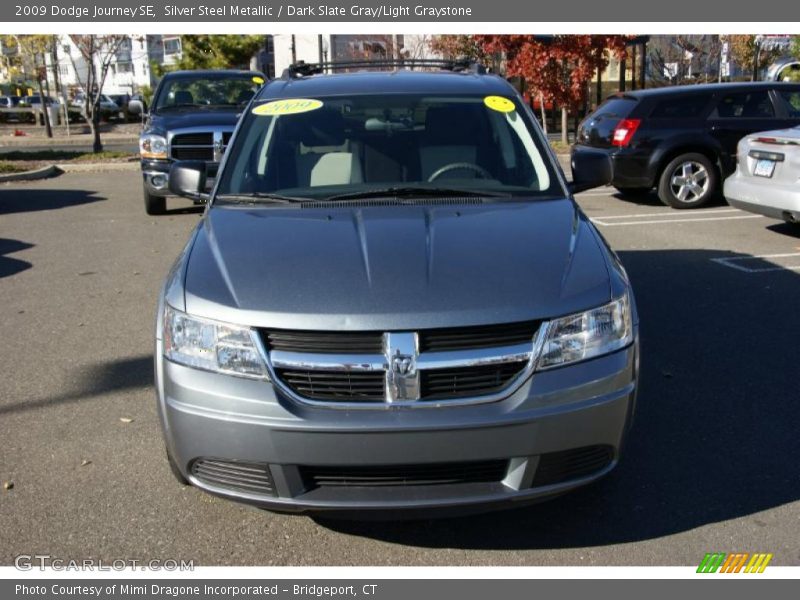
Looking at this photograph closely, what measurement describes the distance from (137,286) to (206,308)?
5.03m

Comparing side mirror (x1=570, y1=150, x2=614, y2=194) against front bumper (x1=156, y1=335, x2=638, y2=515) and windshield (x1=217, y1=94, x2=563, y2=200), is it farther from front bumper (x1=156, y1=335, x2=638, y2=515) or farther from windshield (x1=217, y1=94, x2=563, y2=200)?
front bumper (x1=156, y1=335, x2=638, y2=515)

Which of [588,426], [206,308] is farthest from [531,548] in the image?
[206,308]

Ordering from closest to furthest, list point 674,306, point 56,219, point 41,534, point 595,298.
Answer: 1. point 595,298
2. point 41,534
3. point 674,306
4. point 56,219

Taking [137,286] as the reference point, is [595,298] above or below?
above

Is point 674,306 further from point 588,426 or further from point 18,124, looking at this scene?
point 18,124

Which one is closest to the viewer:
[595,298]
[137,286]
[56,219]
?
[595,298]

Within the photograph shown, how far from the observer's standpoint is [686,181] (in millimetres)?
12414

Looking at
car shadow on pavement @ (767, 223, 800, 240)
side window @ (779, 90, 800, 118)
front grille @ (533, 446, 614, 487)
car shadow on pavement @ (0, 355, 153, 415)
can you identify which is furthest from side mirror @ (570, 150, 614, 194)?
side window @ (779, 90, 800, 118)

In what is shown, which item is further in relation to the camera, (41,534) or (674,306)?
(674,306)

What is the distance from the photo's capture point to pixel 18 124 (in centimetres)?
4853

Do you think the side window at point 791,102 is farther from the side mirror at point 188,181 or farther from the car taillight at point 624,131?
the side mirror at point 188,181

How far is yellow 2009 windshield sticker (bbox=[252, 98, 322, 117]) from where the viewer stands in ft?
15.8

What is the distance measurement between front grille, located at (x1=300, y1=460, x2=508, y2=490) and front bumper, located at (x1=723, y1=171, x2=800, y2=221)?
7.12 metres

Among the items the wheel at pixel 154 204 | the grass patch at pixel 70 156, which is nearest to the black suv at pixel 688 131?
the wheel at pixel 154 204
